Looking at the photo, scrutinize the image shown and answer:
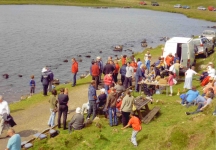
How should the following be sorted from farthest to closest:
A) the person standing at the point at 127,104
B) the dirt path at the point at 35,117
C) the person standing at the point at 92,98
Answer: the person standing at the point at 92,98 → the dirt path at the point at 35,117 → the person standing at the point at 127,104

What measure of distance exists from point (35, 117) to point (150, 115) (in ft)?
22.7

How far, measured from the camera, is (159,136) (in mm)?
13922

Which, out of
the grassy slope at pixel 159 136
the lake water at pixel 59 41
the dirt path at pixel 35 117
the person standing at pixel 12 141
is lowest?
the lake water at pixel 59 41

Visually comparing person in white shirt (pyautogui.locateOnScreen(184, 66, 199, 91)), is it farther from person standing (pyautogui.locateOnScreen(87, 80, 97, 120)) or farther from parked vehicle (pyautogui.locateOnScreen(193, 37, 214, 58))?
parked vehicle (pyautogui.locateOnScreen(193, 37, 214, 58))

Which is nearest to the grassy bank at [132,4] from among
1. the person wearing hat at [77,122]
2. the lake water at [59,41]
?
the lake water at [59,41]

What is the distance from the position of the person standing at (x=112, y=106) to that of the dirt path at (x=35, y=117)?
10.2ft

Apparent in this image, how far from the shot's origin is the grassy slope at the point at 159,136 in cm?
1248

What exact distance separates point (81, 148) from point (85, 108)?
405 cm

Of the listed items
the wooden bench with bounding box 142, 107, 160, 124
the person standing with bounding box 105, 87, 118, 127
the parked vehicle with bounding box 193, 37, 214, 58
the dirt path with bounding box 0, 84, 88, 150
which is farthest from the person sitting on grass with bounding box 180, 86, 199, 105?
the parked vehicle with bounding box 193, 37, 214, 58

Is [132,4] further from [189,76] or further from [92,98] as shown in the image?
[92,98]

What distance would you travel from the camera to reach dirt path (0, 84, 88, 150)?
16.5m

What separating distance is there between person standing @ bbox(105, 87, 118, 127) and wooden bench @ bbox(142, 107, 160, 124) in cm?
154

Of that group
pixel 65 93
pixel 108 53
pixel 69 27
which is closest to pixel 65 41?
pixel 108 53

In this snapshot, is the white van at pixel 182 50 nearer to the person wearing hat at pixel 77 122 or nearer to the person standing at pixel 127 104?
the person standing at pixel 127 104
